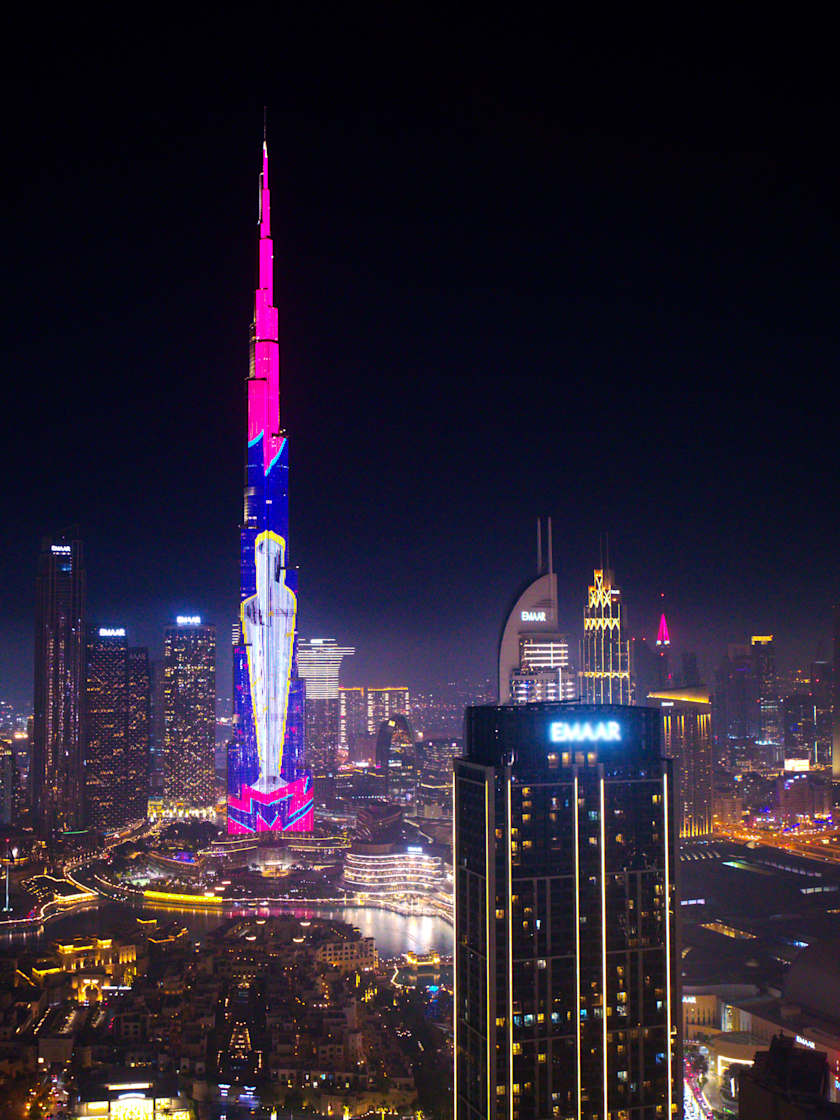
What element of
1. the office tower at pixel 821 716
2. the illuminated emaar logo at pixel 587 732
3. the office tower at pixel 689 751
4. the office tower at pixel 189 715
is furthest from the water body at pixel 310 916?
the office tower at pixel 821 716

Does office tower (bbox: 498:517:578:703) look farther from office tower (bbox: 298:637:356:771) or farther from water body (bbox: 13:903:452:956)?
office tower (bbox: 298:637:356:771)

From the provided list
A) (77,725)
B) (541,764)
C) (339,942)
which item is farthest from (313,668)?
(541,764)

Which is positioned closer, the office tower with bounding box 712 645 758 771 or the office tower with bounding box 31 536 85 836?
the office tower with bounding box 31 536 85 836

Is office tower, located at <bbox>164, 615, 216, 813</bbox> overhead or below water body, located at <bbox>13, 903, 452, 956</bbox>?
overhead

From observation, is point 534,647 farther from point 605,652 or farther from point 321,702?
point 321,702

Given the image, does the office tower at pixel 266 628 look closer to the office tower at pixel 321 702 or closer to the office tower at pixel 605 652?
the office tower at pixel 605 652

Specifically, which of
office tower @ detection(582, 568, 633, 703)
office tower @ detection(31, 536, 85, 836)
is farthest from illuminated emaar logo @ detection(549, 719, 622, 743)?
office tower @ detection(31, 536, 85, 836)
